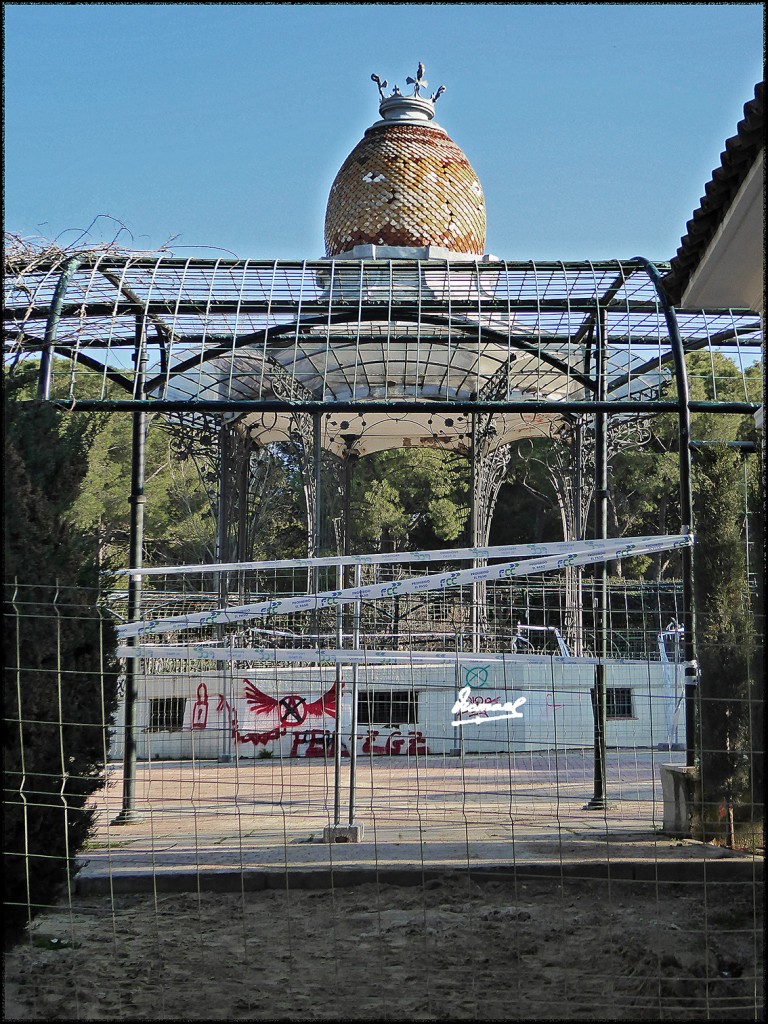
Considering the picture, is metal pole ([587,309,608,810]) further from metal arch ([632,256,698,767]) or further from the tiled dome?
the tiled dome

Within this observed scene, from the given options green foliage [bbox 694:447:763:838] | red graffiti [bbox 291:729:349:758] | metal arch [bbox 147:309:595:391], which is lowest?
red graffiti [bbox 291:729:349:758]

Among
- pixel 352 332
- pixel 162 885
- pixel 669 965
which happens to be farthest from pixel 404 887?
pixel 352 332

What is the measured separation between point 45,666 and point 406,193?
56.3ft

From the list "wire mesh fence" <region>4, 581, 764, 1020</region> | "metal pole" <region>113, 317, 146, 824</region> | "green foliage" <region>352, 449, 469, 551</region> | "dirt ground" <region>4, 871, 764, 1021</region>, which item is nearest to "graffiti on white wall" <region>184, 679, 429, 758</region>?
"metal pole" <region>113, 317, 146, 824</region>

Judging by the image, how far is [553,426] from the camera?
17719 millimetres

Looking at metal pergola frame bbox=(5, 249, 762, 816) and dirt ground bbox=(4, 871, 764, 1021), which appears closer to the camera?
dirt ground bbox=(4, 871, 764, 1021)

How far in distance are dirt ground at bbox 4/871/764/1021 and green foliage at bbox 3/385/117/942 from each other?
629 mm

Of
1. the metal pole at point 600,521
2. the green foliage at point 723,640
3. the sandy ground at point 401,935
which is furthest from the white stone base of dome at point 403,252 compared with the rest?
the sandy ground at point 401,935

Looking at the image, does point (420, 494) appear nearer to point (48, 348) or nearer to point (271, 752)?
point (271, 752)

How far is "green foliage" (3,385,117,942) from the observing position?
520 cm

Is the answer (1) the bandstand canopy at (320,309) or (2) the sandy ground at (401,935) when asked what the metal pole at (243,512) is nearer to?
(1) the bandstand canopy at (320,309)

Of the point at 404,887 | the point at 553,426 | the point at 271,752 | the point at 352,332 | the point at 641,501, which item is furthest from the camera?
the point at 641,501

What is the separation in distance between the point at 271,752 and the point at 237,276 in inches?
271

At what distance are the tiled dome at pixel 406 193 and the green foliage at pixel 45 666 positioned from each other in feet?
51.7
